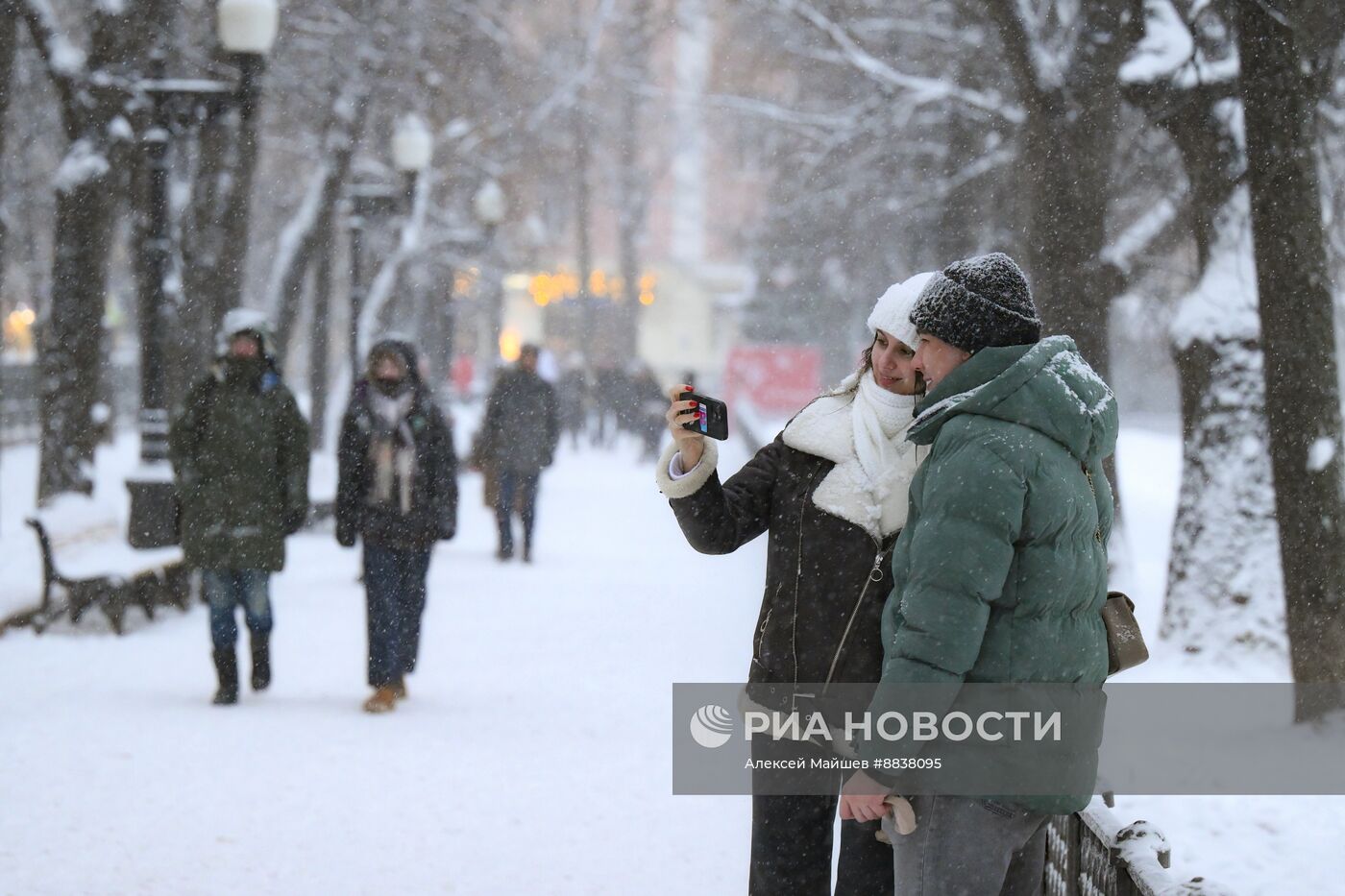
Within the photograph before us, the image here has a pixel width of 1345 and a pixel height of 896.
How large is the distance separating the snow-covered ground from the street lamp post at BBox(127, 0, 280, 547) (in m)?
1.13

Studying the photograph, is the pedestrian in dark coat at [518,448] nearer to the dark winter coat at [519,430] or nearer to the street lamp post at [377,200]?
the dark winter coat at [519,430]

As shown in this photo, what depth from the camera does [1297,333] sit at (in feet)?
22.5

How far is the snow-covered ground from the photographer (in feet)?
18.0

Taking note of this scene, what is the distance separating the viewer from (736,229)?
4506 centimetres

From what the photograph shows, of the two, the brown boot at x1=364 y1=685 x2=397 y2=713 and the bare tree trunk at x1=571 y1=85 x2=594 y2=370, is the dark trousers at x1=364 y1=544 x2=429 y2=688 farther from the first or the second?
the bare tree trunk at x1=571 y1=85 x2=594 y2=370

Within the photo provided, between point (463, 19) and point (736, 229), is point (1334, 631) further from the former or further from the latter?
point (736, 229)

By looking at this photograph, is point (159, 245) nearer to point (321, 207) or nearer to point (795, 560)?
point (321, 207)

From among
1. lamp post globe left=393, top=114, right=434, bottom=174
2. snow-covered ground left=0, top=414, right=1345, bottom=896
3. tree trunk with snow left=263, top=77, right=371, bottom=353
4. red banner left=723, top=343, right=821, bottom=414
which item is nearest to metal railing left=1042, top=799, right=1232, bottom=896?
snow-covered ground left=0, top=414, right=1345, bottom=896

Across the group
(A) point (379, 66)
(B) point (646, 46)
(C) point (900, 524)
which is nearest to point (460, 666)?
(C) point (900, 524)

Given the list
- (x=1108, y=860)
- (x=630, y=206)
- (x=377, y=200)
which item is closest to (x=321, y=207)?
(x=377, y=200)

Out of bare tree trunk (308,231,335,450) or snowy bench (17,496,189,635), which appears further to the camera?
bare tree trunk (308,231,335,450)

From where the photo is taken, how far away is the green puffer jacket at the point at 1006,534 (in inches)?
111

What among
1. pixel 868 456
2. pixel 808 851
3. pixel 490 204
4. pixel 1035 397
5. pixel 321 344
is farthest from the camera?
pixel 321 344

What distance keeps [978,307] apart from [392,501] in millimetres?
5476
